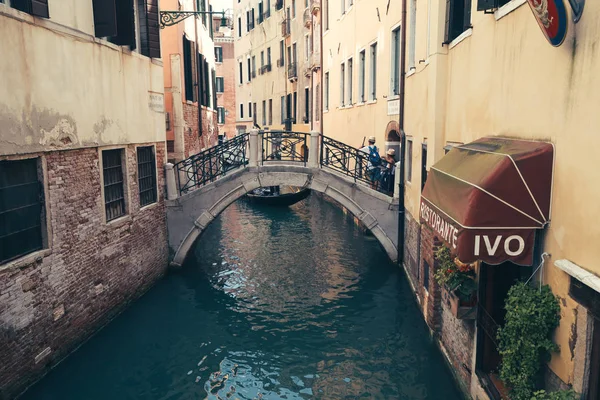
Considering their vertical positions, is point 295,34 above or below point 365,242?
above

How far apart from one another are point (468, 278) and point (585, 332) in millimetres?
2136

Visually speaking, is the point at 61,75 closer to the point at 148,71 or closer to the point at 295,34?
the point at 148,71

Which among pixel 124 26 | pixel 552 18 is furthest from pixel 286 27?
pixel 552 18

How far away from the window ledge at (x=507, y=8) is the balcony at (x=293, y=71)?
19254mm

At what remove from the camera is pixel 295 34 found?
2400 cm

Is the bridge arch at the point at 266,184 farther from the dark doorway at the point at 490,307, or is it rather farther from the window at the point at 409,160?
the dark doorway at the point at 490,307

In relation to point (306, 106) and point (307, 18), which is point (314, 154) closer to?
point (307, 18)

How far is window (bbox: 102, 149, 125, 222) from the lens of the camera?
28.8 ft

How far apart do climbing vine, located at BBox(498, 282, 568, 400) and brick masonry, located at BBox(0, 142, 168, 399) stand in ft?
17.4

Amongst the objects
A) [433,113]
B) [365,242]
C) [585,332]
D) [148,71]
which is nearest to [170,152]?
[148,71]

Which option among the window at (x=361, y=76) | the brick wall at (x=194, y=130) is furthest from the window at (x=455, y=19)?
the brick wall at (x=194, y=130)

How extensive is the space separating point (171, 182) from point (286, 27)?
1578 centimetres

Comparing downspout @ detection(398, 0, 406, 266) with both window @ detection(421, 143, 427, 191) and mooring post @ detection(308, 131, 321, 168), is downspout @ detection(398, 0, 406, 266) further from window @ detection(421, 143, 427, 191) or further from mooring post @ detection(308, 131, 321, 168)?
window @ detection(421, 143, 427, 191)

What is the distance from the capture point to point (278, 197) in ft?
66.7
